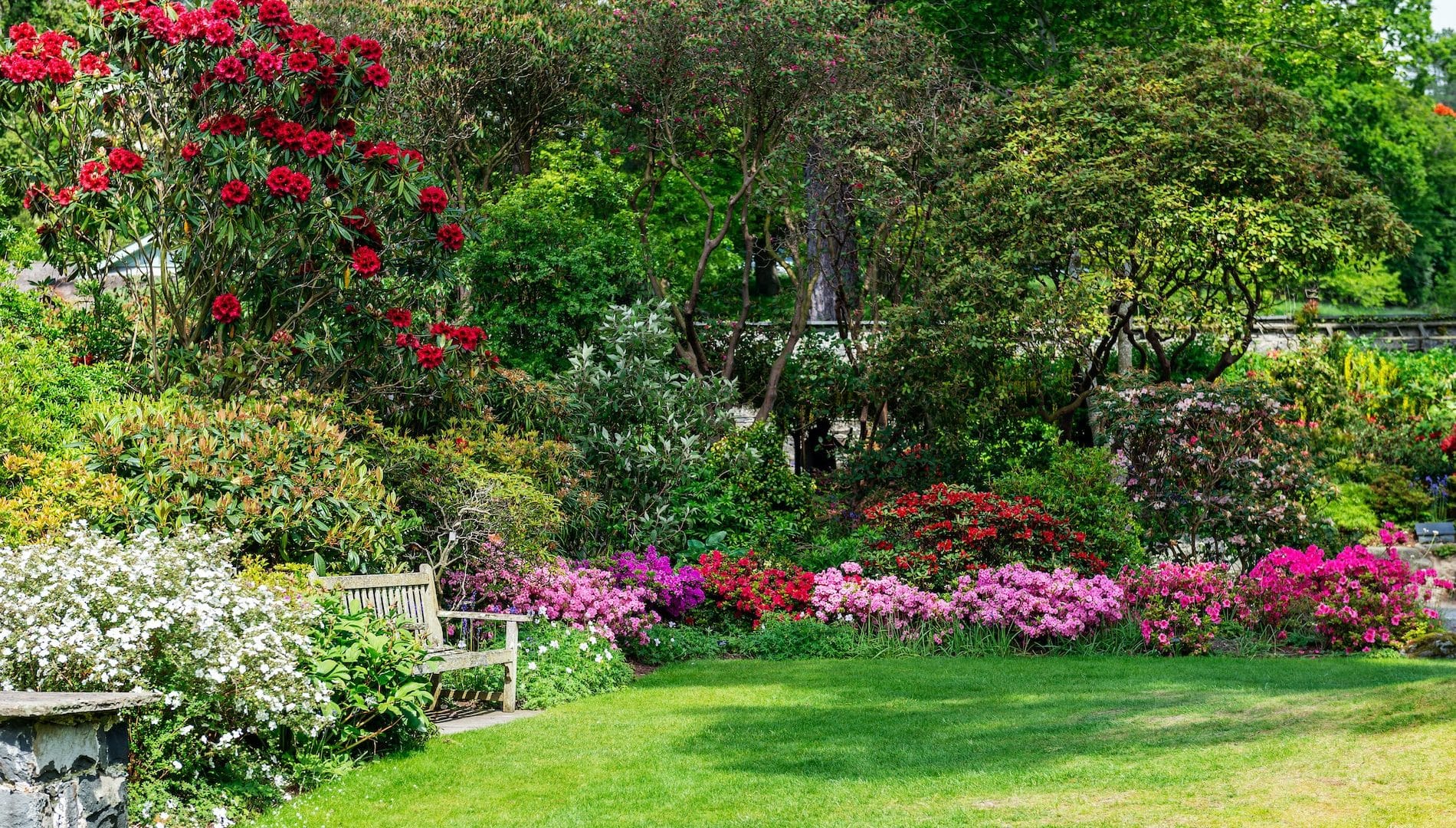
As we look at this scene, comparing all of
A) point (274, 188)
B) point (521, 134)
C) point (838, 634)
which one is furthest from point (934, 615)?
point (521, 134)

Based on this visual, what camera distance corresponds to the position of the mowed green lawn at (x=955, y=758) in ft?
17.8

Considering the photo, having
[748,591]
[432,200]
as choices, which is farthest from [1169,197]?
[432,200]

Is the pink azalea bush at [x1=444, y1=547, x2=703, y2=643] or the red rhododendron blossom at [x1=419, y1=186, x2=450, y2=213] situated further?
the red rhododendron blossom at [x1=419, y1=186, x2=450, y2=213]

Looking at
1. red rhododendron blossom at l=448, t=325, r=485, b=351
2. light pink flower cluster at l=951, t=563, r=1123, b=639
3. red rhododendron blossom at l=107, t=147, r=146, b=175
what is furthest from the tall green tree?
red rhododendron blossom at l=107, t=147, r=146, b=175

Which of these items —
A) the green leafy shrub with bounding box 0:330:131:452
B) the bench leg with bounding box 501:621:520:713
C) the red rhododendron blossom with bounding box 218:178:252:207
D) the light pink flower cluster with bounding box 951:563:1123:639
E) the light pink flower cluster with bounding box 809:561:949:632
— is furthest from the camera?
the light pink flower cluster with bounding box 809:561:949:632

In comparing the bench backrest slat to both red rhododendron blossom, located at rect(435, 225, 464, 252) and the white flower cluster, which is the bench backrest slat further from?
red rhododendron blossom, located at rect(435, 225, 464, 252)

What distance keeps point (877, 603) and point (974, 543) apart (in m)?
1.14

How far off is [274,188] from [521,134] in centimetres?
947

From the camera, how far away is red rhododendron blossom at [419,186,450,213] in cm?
966

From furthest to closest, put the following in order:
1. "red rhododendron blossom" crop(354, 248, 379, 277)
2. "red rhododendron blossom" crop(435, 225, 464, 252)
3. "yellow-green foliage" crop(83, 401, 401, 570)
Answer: "red rhododendron blossom" crop(435, 225, 464, 252), "red rhododendron blossom" crop(354, 248, 379, 277), "yellow-green foliage" crop(83, 401, 401, 570)

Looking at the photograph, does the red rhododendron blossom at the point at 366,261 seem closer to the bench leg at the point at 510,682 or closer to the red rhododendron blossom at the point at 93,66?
the red rhododendron blossom at the point at 93,66

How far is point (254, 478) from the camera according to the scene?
7.62 meters

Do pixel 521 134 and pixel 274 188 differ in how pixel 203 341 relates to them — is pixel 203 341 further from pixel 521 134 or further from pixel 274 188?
pixel 521 134

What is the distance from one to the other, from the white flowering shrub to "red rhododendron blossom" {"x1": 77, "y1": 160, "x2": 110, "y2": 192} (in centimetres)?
358
